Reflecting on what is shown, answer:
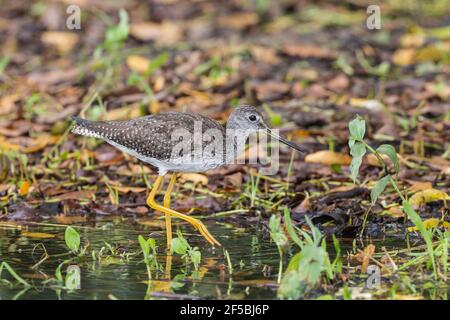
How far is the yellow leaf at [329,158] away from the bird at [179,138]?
1.28 metres

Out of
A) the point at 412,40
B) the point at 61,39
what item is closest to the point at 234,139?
the point at 412,40

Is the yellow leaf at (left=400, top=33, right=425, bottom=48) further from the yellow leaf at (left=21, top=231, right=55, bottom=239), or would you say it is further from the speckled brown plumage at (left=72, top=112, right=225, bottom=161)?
the yellow leaf at (left=21, top=231, right=55, bottom=239)

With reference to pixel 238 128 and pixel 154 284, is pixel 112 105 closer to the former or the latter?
pixel 238 128

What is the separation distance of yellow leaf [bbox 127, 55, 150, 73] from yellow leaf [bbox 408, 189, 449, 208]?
541 centimetres

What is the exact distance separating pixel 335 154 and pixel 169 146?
7.53ft

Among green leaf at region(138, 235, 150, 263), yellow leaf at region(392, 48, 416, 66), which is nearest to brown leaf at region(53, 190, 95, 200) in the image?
green leaf at region(138, 235, 150, 263)

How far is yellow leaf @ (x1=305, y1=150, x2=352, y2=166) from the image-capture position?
9.78 meters

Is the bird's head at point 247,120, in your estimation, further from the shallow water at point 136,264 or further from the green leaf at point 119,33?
the green leaf at point 119,33

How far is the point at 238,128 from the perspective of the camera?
28.6 feet

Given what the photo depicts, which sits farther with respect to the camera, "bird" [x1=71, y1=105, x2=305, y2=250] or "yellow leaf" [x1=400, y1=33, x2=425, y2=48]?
"yellow leaf" [x1=400, y1=33, x2=425, y2=48]

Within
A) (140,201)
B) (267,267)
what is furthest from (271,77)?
(267,267)

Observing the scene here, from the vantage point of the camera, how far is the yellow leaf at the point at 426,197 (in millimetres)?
8664

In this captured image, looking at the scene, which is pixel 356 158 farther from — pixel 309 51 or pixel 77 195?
pixel 309 51

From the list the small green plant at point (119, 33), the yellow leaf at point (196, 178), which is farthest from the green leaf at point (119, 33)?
the yellow leaf at point (196, 178)
